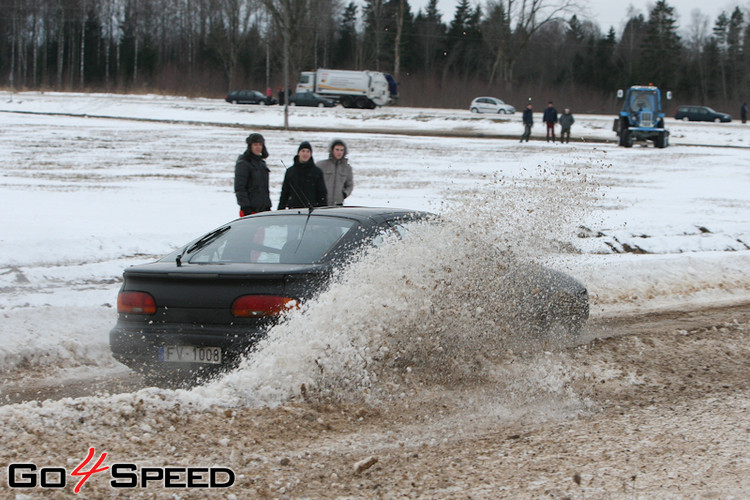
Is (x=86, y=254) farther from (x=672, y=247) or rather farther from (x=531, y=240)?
(x=672, y=247)

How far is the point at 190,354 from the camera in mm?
5449

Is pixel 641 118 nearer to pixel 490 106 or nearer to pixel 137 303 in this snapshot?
pixel 490 106

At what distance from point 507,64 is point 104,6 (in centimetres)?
4654

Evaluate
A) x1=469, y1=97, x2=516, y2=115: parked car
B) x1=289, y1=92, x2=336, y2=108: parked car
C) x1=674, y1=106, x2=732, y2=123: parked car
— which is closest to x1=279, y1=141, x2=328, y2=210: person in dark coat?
x1=289, y1=92, x2=336, y2=108: parked car

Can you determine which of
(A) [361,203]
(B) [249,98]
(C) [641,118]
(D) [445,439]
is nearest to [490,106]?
(B) [249,98]

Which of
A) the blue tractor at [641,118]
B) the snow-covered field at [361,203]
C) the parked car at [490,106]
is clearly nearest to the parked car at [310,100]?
the parked car at [490,106]

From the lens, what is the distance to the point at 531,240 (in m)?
7.54

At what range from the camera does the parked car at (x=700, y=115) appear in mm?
60469

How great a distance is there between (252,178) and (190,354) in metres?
4.53

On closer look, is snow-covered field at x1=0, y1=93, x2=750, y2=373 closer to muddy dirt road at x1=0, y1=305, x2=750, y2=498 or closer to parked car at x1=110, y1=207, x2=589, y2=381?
parked car at x1=110, y1=207, x2=589, y2=381

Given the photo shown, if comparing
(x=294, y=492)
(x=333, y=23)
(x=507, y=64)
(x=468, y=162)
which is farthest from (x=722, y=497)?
(x=333, y=23)

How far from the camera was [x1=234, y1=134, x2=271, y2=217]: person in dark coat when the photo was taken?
9.61 metres

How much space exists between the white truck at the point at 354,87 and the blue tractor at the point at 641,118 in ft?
92.0

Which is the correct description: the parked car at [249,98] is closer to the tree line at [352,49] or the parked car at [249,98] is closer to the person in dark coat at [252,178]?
the tree line at [352,49]
